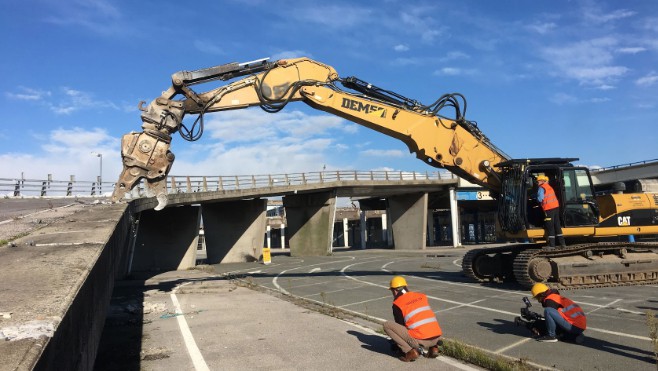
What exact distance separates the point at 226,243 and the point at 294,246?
22.1ft

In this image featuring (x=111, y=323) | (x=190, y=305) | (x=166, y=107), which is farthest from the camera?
(x=190, y=305)

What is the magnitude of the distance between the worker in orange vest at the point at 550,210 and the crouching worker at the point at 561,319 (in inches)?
222

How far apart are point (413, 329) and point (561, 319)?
2366mm

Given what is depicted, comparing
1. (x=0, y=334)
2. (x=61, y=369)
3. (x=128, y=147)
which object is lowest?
(x=61, y=369)

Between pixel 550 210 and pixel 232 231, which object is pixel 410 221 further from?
pixel 550 210

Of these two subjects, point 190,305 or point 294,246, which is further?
point 294,246

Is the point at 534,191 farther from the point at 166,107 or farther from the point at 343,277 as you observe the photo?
the point at 166,107

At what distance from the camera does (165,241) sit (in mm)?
31938

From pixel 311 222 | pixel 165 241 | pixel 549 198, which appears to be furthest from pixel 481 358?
pixel 311 222

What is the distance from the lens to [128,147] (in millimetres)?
10453

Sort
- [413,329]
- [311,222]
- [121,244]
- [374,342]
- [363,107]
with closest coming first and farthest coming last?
[413,329] < [374,342] < [121,244] < [363,107] < [311,222]

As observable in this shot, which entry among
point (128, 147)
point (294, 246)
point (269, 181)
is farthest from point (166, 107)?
point (294, 246)

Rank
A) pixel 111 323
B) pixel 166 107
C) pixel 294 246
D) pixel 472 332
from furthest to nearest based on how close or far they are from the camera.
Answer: pixel 294 246, pixel 166 107, pixel 111 323, pixel 472 332

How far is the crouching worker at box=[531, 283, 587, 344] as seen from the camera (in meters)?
6.78
